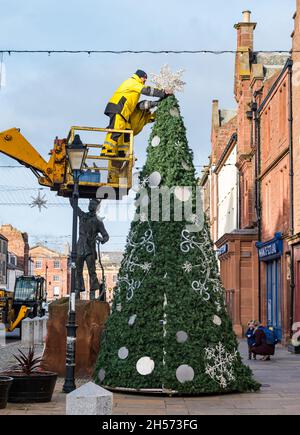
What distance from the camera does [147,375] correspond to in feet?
46.1

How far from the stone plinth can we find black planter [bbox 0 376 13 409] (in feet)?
17.2

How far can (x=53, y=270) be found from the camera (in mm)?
141750

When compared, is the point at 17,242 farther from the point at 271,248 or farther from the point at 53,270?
the point at 271,248

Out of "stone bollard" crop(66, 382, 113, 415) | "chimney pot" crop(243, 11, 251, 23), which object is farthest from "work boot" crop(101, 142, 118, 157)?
"chimney pot" crop(243, 11, 251, 23)

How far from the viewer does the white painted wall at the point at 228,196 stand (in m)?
45.9

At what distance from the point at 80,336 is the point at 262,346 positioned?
804 cm

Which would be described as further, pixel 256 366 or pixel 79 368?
pixel 256 366

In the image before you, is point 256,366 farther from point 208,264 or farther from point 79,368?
point 208,264

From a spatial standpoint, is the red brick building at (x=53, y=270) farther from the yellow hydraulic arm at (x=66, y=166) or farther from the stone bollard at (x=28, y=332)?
the yellow hydraulic arm at (x=66, y=166)

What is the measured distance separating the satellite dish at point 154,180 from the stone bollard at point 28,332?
18.9 metres

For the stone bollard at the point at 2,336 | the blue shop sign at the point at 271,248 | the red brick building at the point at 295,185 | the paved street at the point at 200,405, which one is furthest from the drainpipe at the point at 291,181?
the paved street at the point at 200,405

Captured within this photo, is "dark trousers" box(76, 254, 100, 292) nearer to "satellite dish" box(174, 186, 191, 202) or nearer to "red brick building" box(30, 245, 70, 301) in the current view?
"satellite dish" box(174, 186, 191, 202)
